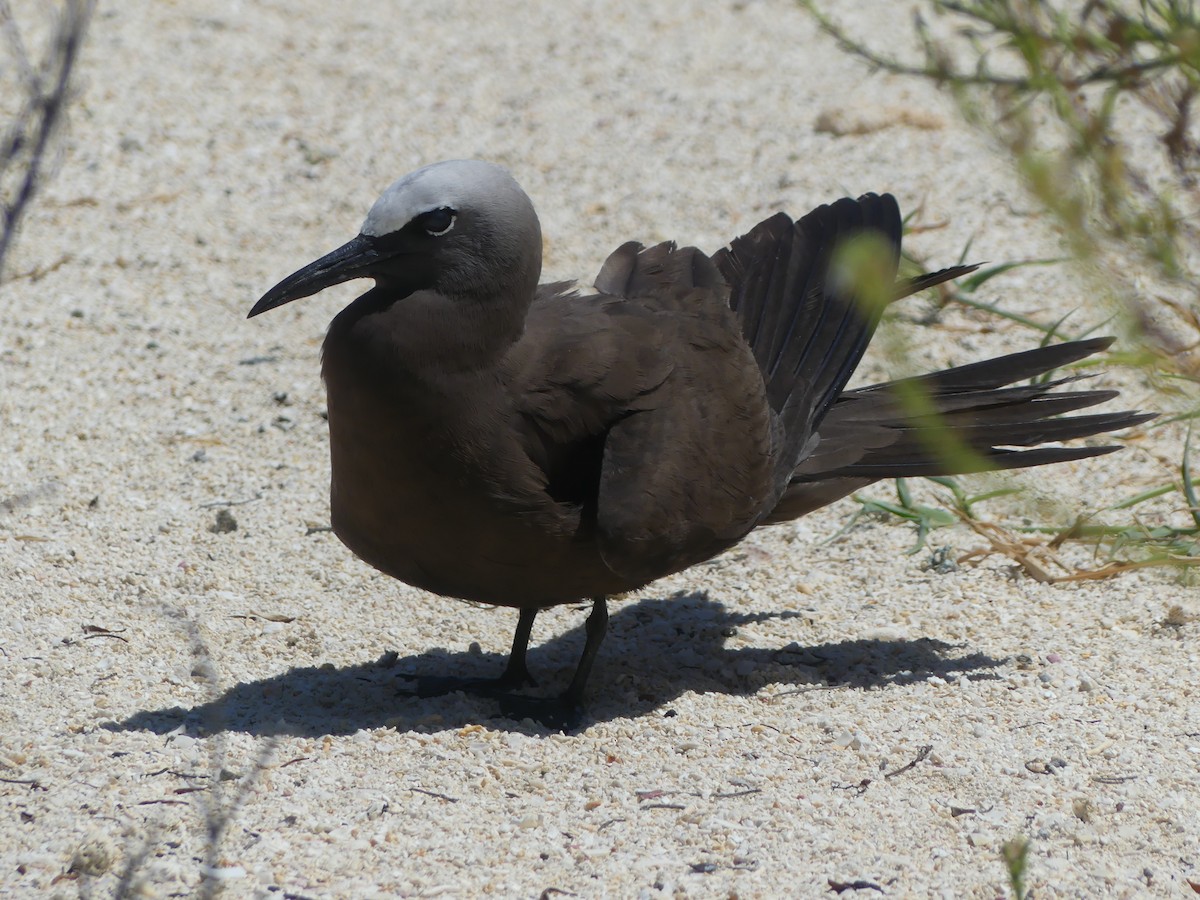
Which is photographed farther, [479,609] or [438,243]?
[479,609]

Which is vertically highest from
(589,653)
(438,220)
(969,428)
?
(438,220)

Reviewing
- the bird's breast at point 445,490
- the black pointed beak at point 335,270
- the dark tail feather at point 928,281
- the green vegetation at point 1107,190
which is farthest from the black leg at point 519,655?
the dark tail feather at point 928,281

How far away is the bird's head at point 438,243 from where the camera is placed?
3.94 metres

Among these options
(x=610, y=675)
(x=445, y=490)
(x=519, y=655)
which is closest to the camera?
(x=445, y=490)

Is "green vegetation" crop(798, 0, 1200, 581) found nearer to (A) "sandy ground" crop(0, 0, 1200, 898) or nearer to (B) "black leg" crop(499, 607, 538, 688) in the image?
(A) "sandy ground" crop(0, 0, 1200, 898)

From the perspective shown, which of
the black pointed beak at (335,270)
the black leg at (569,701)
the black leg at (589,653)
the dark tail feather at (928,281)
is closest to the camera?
the black pointed beak at (335,270)

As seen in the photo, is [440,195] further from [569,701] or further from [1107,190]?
[1107,190]

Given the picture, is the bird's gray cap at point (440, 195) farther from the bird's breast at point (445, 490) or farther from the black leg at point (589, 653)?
the black leg at point (589, 653)

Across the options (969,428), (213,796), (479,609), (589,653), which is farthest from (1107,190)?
(479,609)

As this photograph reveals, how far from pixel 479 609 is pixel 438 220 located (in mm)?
1689

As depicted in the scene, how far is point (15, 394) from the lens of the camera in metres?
5.90

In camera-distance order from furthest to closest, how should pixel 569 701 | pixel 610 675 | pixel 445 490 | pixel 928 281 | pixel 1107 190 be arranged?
pixel 928 281, pixel 610 675, pixel 569 701, pixel 445 490, pixel 1107 190

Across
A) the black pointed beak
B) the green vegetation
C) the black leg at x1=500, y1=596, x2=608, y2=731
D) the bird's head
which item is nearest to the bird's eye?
the bird's head

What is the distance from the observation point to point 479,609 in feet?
A: 16.9
